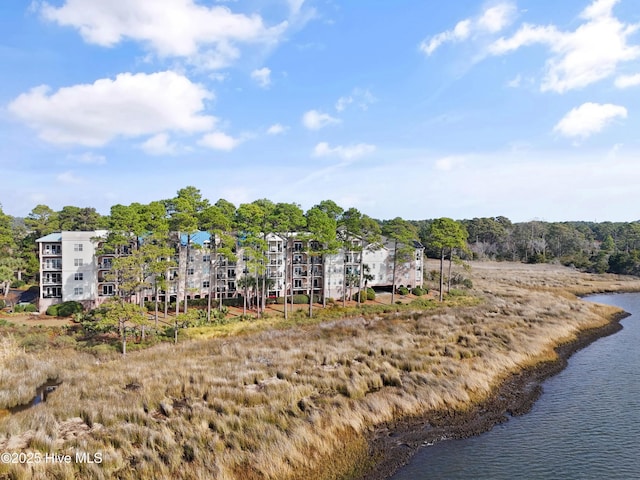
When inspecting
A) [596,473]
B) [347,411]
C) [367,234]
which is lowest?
[596,473]

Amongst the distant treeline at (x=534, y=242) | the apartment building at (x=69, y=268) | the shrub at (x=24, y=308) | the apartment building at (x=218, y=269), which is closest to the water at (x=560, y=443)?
the apartment building at (x=218, y=269)

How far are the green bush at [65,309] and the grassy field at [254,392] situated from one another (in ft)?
47.0

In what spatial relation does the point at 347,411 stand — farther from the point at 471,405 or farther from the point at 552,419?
the point at 552,419

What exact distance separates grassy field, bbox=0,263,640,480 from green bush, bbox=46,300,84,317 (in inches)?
563

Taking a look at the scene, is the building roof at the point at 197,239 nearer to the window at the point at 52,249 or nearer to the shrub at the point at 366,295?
the window at the point at 52,249

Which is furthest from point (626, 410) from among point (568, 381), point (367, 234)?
point (367, 234)

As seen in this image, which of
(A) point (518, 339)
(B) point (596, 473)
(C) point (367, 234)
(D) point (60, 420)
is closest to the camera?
(B) point (596, 473)

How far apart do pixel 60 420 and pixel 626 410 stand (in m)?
30.5

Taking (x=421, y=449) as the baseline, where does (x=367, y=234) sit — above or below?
above

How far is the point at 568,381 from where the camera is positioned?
91.6ft

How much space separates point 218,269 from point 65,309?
18.8 meters

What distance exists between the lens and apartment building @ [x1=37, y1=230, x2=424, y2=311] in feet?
164

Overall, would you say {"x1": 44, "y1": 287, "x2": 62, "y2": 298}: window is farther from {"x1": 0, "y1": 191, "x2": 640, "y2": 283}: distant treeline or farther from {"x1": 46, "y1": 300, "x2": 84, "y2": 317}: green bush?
{"x1": 0, "y1": 191, "x2": 640, "y2": 283}: distant treeline

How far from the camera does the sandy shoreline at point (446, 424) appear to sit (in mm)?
17562
